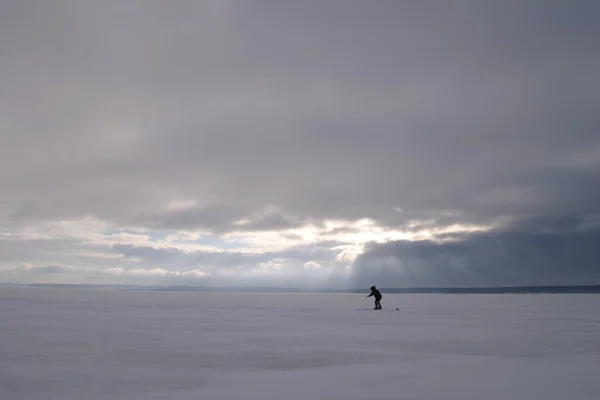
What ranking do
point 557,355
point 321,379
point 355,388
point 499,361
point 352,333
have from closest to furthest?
point 355,388 < point 321,379 < point 499,361 < point 557,355 < point 352,333

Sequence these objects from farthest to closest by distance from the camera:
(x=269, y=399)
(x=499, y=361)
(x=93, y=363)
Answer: (x=499, y=361)
(x=93, y=363)
(x=269, y=399)

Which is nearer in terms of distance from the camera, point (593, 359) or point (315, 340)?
point (593, 359)

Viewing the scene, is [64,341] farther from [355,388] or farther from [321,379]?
[355,388]

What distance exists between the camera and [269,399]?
8.11 metres

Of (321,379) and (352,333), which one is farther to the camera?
(352,333)

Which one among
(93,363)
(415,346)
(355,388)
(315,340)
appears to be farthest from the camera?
(315,340)

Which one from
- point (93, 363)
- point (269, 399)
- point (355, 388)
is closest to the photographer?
point (269, 399)

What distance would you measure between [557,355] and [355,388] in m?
6.83

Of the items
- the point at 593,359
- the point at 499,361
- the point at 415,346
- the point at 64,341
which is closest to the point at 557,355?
the point at 593,359

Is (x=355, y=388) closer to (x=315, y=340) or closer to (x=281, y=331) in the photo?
(x=315, y=340)

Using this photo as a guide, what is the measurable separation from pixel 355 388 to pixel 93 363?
19.3ft

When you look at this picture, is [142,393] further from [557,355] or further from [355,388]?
[557,355]

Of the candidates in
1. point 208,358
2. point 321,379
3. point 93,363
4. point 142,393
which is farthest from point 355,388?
point 93,363

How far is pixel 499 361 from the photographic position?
11977 mm
